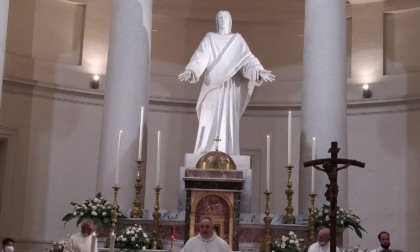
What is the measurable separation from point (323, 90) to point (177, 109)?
231 inches

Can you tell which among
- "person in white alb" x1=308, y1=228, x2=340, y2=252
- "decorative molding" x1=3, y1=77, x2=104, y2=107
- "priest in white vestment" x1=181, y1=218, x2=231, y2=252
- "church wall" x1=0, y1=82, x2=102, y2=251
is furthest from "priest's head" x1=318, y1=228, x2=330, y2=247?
"decorative molding" x1=3, y1=77, x2=104, y2=107

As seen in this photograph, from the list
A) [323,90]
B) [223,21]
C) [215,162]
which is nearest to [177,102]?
[223,21]

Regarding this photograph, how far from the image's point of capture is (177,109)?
18.8 meters

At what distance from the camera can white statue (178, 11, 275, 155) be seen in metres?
13.2

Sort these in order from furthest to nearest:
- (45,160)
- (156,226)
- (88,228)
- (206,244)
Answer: (45,160), (156,226), (88,228), (206,244)

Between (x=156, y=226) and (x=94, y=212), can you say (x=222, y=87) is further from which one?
(x=94, y=212)

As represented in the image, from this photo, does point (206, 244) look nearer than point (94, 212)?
Result: Yes

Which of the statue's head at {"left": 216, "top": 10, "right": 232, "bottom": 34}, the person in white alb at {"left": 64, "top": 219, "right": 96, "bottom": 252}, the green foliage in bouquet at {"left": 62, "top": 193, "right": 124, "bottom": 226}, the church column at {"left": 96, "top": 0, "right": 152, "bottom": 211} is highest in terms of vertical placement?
the statue's head at {"left": 216, "top": 10, "right": 232, "bottom": 34}

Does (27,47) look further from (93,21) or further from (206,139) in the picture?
(206,139)

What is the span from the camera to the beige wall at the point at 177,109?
1728 cm

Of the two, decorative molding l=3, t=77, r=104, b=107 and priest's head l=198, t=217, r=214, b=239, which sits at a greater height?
decorative molding l=3, t=77, r=104, b=107

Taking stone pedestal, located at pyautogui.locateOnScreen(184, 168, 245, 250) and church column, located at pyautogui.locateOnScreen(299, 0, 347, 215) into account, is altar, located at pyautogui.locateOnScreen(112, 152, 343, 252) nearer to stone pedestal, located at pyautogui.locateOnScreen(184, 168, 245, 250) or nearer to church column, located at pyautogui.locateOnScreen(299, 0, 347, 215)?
stone pedestal, located at pyautogui.locateOnScreen(184, 168, 245, 250)

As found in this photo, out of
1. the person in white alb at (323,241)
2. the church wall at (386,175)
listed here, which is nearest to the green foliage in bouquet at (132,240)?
the person in white alb at (323,241)

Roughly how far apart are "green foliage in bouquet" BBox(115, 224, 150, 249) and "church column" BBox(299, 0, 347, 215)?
311 cm
